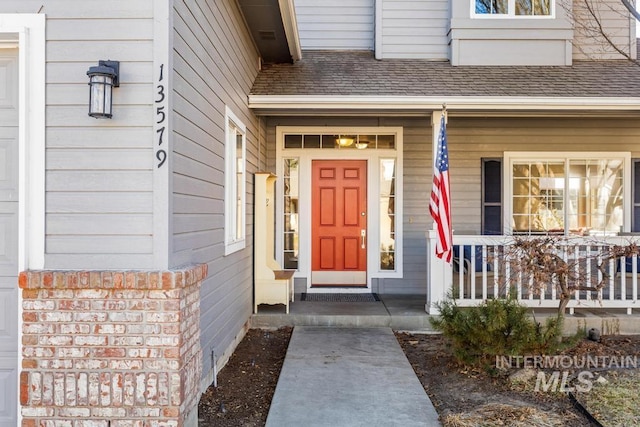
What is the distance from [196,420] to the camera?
3.41 metres

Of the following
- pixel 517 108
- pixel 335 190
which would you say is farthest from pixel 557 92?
pixel 335 190

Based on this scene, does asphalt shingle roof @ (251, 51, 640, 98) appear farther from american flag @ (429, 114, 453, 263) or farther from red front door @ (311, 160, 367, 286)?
red front door @ (311, 160, 367, 286)

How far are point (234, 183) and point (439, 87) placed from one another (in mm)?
3021

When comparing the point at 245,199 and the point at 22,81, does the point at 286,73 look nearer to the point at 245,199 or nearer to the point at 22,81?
the point at 245,199

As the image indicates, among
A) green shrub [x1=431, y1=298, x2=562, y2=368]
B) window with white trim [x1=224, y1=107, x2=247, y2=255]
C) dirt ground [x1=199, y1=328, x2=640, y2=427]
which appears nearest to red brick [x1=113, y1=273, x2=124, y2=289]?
dirt ground [x1=199, y1=328, x2=640, y2=427]

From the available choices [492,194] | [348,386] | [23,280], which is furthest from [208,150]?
[492,194]

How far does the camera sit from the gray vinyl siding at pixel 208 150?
11.0ft

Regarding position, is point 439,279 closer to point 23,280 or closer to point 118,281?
point 118,281

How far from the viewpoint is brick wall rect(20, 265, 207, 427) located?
2.94 m

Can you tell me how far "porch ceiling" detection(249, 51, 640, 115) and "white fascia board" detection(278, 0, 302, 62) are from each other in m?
0.28

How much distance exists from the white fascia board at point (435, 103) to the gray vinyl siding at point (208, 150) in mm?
538

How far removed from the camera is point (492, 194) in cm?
758

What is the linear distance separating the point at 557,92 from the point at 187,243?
17.0ft

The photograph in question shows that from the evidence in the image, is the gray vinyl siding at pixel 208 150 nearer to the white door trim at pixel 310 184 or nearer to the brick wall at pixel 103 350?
the brick wall at pixel 103 350
